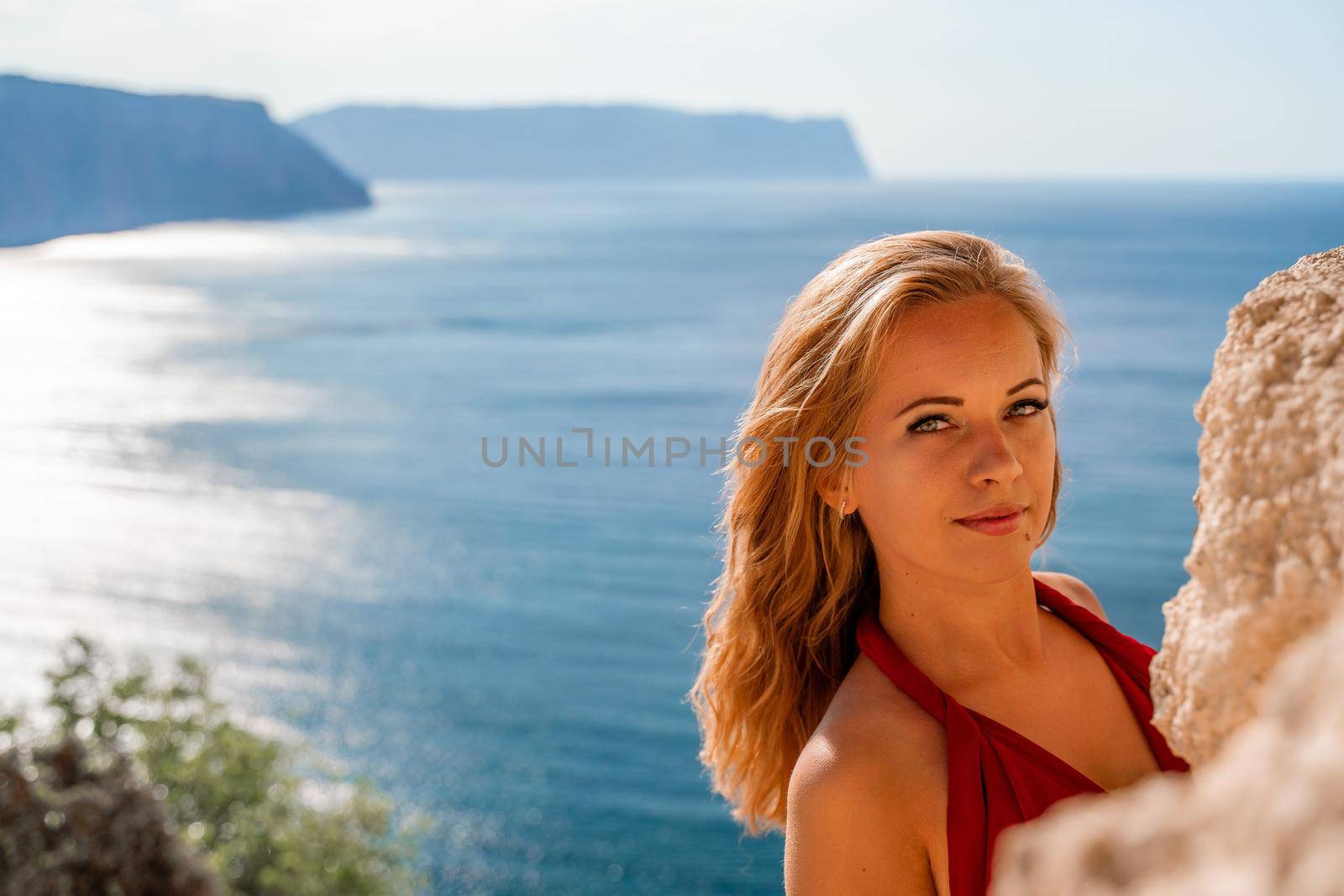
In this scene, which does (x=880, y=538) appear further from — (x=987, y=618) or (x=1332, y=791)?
(x=1332, y=791)

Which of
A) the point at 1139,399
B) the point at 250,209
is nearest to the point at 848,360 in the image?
the point at 1139,399

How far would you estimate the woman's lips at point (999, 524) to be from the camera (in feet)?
5.82

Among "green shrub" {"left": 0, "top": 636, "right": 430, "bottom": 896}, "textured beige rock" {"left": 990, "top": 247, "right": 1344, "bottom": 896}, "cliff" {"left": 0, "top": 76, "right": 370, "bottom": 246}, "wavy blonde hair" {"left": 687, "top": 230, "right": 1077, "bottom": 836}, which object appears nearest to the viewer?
"textured beige rock" {"left": 990, "top": 247, "right": 1344, "bottom": 896}

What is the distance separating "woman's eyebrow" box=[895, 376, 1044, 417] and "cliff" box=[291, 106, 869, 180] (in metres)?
150

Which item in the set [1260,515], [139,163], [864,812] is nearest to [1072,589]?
[864,812]

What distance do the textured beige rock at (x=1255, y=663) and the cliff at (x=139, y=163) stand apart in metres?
61.1

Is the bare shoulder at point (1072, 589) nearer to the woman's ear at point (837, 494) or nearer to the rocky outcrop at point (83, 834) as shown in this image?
the woman's ear at point (837, 494)

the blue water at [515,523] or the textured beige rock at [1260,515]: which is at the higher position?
the textured beige rock at [1260,515]

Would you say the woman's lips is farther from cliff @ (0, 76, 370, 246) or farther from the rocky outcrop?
cliff @ (0, 76, 370, 246)

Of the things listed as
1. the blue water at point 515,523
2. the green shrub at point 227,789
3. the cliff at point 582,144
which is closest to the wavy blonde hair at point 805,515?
the blue water at point 515,523

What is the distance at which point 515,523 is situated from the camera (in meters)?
25.8

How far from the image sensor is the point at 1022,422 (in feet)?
5.86

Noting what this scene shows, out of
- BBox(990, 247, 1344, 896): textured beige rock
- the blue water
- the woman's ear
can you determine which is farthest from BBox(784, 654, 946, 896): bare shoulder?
the blue water

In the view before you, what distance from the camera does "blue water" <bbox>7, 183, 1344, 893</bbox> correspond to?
656 inches
